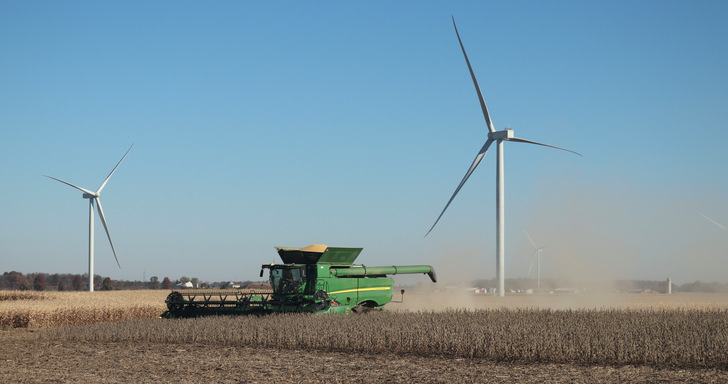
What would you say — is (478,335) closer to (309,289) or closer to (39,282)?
(309,289)

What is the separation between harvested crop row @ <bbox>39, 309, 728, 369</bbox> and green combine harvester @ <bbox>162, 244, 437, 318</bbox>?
180cm

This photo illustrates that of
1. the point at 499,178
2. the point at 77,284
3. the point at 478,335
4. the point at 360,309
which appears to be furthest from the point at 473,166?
the point at 77,284

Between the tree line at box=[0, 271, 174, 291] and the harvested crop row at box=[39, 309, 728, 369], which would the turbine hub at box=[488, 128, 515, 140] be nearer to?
the harvested crop row at box=[39, 309, 728, 369]

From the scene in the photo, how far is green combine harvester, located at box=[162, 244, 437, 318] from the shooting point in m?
29.5

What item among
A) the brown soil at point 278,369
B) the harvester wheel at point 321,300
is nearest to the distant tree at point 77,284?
the harvester wheel at point 321,300

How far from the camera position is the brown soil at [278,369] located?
1605cm

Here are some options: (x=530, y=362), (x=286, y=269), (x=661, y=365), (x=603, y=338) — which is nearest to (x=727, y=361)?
(x=661, y=365)

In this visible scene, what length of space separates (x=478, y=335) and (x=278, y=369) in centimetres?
628

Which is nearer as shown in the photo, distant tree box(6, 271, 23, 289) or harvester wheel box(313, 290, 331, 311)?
harvester wheel box(313, 290, 331, 311)

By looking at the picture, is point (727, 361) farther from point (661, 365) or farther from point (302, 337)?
point (302, 337)

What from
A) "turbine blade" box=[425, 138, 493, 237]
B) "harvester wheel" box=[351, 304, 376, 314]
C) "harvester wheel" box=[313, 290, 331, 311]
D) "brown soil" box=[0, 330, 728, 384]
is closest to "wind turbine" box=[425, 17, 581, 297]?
"turbine blade" box=[425, 138, 493, 237]

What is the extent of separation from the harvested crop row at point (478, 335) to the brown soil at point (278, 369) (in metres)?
1.03

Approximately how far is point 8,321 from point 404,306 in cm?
2137

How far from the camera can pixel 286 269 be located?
99.3 ft
